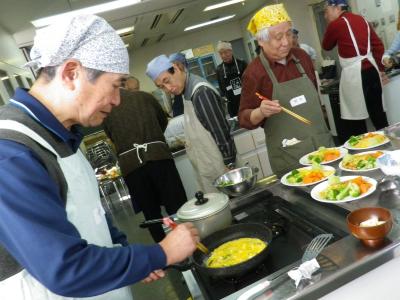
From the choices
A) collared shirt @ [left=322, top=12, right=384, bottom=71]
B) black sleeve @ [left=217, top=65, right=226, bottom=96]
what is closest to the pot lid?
collared shirt @ [left=322, top=12, right=384, bottom=71]

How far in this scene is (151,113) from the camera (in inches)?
103

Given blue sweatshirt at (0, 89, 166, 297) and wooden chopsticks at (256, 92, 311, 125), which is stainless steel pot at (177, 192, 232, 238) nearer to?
blue sweatshirt at (0, 89, 166, 297)

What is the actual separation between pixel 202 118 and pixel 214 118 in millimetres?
81

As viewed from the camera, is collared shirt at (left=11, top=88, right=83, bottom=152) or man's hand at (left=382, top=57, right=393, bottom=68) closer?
collared shirt at (left=11, top=88, right=83, bottom=152)

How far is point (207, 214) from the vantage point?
115 cm

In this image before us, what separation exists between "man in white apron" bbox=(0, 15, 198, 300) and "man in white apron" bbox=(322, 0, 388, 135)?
2617mm

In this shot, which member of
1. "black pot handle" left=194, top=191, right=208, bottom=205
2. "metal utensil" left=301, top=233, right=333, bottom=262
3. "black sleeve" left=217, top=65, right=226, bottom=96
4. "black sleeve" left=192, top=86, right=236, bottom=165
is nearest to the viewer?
"metal utensil" left=301, top=233, right=333, bottom=262

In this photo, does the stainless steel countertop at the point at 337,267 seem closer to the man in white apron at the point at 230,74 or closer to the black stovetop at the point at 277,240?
the black stovetop at the point at 277,240

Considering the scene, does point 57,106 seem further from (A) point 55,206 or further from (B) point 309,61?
(B) point 309,61

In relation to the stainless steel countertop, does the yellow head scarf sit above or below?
above

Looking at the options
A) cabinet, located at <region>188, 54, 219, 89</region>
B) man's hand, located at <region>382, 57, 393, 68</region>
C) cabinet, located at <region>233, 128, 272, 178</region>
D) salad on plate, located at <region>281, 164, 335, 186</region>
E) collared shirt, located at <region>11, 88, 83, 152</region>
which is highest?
cabinet, located at <region>188, 54, 219, 89</region>

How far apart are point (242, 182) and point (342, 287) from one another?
62cm

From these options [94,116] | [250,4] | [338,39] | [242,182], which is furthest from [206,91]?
[250,4]

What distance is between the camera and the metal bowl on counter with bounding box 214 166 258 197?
55.7 inches
